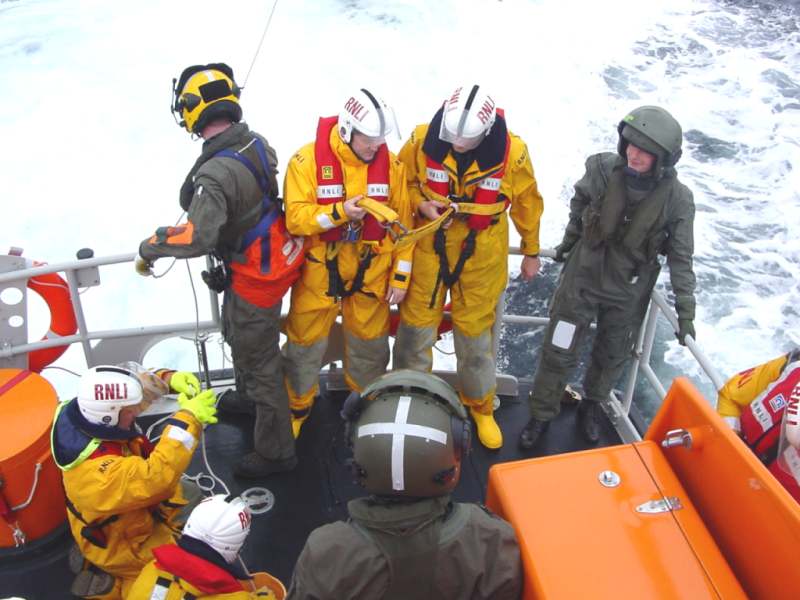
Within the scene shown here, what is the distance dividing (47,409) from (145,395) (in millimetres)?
620

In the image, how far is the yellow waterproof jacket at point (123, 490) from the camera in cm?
217

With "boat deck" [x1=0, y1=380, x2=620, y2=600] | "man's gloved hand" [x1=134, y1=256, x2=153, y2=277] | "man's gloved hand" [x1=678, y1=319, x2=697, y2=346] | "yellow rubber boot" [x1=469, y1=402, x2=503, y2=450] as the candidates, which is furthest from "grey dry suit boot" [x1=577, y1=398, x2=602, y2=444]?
"man's gloved hand" [x1=134, y1=256, x2=153, y2=277]

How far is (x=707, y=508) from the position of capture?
6.28 ft

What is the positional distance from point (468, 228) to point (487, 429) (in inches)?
39.9

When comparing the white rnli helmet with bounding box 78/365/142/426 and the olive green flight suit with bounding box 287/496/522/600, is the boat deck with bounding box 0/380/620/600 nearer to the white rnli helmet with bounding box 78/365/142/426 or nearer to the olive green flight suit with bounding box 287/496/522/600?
the white rnli helmet with bounding box 78/365/142/426

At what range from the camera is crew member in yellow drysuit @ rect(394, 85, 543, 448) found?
9.12 ft

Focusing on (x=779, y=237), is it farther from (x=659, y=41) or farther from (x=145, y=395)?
(x=145, y=395)

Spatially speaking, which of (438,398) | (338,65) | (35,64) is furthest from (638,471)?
(35,64)

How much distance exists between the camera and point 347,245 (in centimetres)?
291

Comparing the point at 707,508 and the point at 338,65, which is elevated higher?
the point at 707,508

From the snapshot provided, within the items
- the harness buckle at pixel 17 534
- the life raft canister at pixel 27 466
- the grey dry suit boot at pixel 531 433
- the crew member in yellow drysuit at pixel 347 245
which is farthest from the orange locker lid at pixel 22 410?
the grey dry suit boot at pixel 531 433

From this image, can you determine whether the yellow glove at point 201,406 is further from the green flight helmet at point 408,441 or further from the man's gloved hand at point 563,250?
the man's gloved hand at point 563,250

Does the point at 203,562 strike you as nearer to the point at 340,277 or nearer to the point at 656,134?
the point at 340,277

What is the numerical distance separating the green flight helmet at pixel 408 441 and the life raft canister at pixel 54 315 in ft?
6.72
